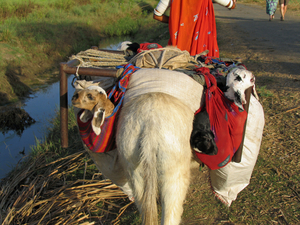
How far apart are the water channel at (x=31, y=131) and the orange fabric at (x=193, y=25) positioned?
2.96 m

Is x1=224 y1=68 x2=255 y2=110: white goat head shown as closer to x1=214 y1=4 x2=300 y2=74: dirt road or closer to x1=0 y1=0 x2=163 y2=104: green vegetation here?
x1=214 y1=4 x2=300 y2=74: dirt road

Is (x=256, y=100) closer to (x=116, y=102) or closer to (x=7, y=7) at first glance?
(x=116, y=102)

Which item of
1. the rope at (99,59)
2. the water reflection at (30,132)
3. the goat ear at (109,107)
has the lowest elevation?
the water reflection at (30,132)

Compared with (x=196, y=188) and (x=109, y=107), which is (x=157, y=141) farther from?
(x=196, y=188)

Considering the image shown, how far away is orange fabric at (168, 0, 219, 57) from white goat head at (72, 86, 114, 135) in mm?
1756

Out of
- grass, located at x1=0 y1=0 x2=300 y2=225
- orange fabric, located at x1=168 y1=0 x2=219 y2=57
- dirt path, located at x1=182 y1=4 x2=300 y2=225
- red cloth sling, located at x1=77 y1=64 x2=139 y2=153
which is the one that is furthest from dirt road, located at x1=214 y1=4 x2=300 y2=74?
red cloth sling, located at x1=77 y1=64 x2=139 y2=153

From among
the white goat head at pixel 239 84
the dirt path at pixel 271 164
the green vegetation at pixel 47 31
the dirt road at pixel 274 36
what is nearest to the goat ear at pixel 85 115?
the white goat head at pixel 239 84

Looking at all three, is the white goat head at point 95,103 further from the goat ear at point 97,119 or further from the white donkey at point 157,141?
the white donkey at point 157,141

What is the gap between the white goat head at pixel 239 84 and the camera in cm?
170

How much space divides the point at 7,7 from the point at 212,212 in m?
13.3

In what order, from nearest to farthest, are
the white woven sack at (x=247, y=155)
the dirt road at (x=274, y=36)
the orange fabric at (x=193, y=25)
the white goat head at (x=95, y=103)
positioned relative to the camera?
the white goat head at (x=95, y=103), the white woven sack at (x=247, y=155), the orange fabric at (x=193, y=25), the dirt road at (x=274, y=36)

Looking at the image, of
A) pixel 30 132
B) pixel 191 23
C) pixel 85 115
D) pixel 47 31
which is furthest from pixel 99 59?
pixel 47 31

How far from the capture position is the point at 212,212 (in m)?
2.72

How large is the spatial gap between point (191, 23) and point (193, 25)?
36 mm
